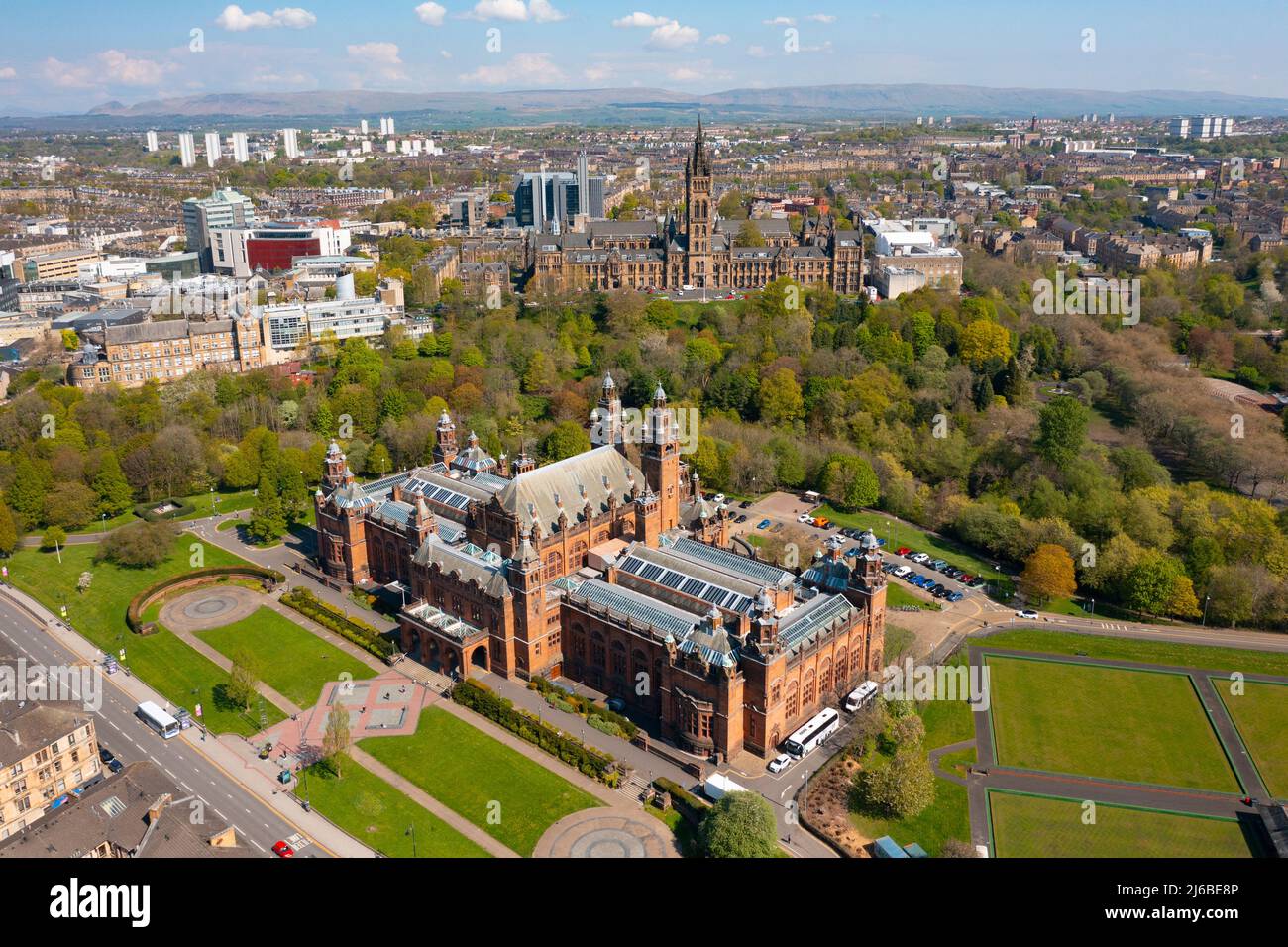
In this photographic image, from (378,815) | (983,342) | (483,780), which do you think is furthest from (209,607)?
(983,342)

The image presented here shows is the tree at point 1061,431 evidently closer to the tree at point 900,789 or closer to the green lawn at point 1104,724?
the green lawn at point 1104,724

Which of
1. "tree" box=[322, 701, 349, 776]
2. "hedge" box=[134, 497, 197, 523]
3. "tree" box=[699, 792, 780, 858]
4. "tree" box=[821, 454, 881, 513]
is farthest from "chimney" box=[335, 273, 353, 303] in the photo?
"tree" box=[699, 792, 780, 858]

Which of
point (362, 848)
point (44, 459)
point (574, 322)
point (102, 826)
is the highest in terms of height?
point (574, 322)

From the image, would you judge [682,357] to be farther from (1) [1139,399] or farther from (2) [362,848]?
(2) [362,848]

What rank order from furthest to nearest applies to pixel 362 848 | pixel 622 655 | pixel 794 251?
pixel 794 251 < pixel 622 655 < pixel 362 848

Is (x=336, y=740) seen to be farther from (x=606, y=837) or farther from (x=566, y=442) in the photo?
(x=566, y=442)
